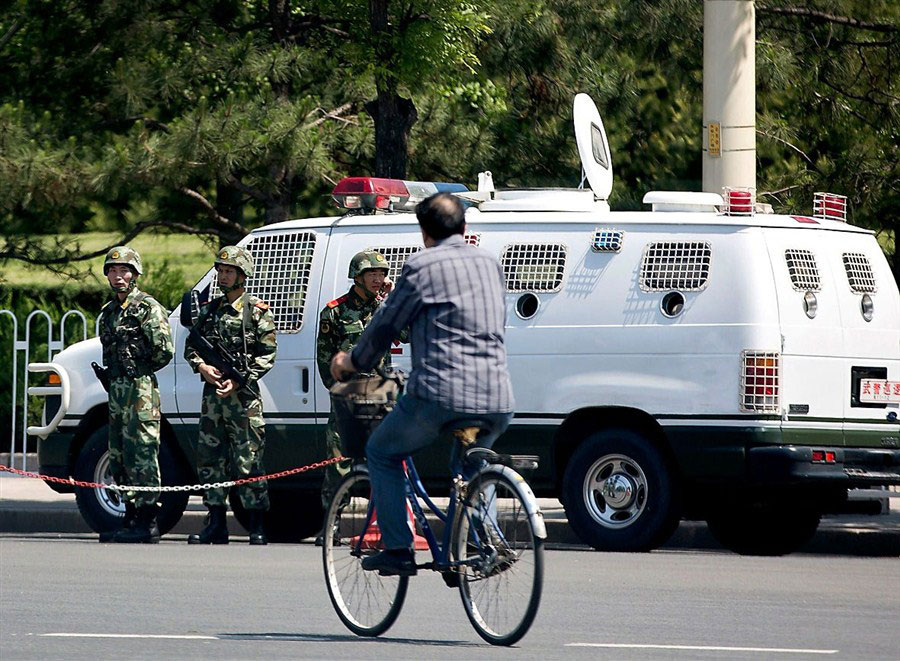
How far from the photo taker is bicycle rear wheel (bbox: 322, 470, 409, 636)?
8.10 meters

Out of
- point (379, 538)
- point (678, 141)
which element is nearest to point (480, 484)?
point (379, 538)

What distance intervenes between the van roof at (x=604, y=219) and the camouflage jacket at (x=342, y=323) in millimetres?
618

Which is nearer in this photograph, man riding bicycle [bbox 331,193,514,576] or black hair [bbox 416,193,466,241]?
man riding bicycle [bbox 331,193,514,576]

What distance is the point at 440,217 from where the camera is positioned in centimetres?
781

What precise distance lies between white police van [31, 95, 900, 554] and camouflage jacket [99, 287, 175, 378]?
1.64ft

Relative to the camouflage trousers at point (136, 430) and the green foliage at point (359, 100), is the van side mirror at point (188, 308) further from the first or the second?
the green foliage at point (359, 100)

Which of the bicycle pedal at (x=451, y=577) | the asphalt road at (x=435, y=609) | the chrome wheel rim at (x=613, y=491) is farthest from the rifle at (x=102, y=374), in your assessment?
the bicycle pedal at (x=451, y=577)

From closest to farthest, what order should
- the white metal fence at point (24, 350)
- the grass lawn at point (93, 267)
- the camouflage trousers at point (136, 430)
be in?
the camouflage trousers at point (136, 430), the white metal fence at point (24, 350), the grass lawn at point (93, 267)

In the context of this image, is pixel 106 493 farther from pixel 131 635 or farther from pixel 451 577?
pixel 451 577

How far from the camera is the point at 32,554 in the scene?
11.7 m

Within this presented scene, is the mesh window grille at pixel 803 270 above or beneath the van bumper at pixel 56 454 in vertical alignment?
above

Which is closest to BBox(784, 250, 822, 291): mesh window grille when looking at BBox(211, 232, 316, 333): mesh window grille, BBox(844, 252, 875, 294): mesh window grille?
BBox(844, 252, 875, 294): mesh window grille

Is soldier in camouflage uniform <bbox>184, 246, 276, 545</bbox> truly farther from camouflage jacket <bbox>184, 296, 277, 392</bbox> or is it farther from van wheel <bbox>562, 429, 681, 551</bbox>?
van wheel <bbox>562, 429, 681, 551</bbox>

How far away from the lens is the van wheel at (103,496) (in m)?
13.1
